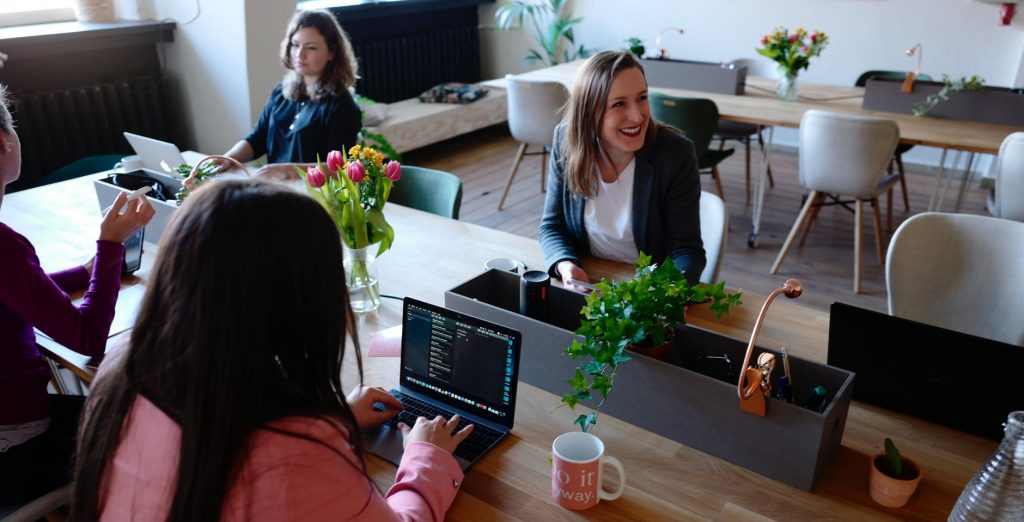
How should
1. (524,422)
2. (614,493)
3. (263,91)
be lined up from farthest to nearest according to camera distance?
(263,91) < (524,422) < (614,493)

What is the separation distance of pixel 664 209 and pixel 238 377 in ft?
4.87

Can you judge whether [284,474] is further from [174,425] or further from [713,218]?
[713,218]

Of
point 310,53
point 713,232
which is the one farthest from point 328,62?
point 713,232

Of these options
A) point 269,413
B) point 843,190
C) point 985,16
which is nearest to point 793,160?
point 985,16

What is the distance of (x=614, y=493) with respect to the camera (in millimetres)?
1180

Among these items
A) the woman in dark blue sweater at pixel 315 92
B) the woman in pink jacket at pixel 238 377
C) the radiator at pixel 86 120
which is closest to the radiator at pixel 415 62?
the radiator at pixel 86 120

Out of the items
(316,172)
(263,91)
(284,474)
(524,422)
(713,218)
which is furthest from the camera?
(263,91)

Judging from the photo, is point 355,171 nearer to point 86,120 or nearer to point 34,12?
point 86,120

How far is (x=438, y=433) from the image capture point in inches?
49.9

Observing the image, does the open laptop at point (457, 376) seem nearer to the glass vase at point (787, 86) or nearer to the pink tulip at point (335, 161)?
the pink tulip at point (335, 161)

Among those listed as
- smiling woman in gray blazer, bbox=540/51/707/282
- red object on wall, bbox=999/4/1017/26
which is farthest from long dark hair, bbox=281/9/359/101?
red object on wall, bbox=999/4/1017/26

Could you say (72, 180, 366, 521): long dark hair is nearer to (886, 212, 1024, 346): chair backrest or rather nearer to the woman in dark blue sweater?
(886, 212, 1024, 346): chair backrest

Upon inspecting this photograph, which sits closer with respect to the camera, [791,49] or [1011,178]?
[1011,178]

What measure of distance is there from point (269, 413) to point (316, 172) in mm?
931
